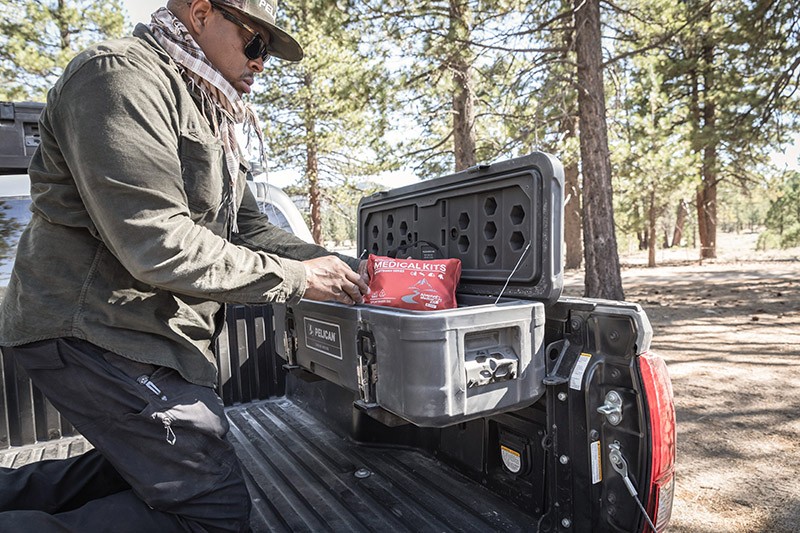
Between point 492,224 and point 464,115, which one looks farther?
point 464,115

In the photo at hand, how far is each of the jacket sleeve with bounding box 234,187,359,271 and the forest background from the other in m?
6.99

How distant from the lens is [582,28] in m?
8.16

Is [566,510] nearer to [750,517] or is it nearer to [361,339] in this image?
[361,339]

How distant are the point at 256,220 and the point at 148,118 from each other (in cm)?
106

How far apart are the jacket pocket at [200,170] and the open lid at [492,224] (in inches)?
38.6

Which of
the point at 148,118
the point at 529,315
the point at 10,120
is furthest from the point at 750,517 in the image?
the point at 10,120

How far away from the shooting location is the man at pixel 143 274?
1.36 metres

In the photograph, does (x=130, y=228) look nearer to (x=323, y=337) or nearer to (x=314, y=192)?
(x=323, y=337)

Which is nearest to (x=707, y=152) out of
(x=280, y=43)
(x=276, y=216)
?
(x=276, y=216)

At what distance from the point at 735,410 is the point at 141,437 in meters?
4.80

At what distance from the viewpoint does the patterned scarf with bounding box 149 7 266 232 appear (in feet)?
5.43

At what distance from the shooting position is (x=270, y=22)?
5.76ft

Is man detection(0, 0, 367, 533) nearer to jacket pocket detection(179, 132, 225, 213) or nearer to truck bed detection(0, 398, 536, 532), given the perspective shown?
jacket pocket detection(179, 132, 225, 213)

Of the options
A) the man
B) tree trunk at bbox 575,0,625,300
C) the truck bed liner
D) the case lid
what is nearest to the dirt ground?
tree trunk at bbox 575,0,625,300
